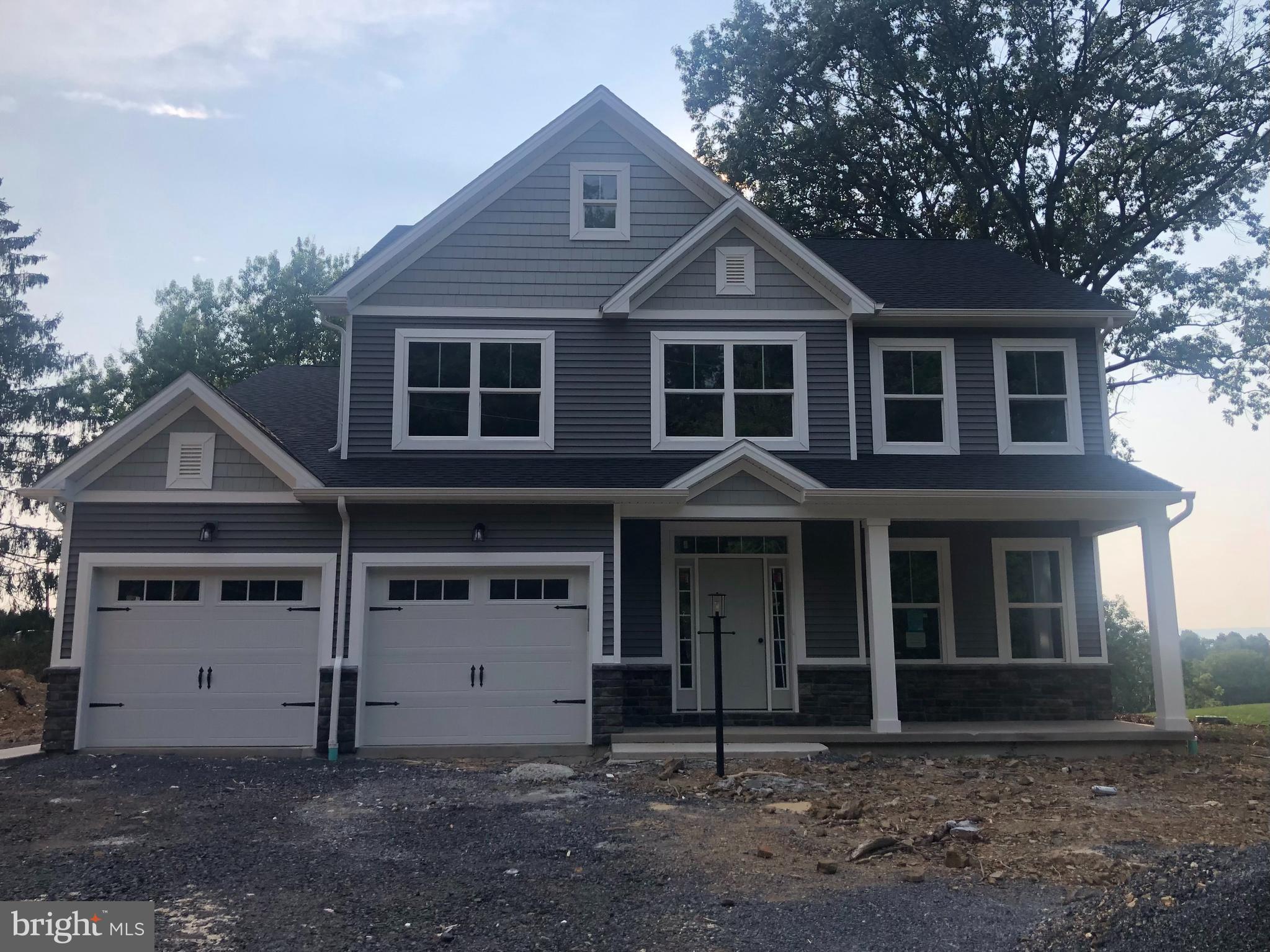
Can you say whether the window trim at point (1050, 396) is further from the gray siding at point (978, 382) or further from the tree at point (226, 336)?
the tree at point (226, 336)

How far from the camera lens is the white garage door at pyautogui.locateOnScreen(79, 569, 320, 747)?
11.3 m

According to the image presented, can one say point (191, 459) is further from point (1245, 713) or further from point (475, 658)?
point (1245, 713)

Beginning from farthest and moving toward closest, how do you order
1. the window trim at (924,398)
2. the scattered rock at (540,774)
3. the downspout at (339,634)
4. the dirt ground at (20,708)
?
the dirt ground at (20,708)
the window trim at (924,398)
the downspout at (339,634)
the scattered rock at (540,774)

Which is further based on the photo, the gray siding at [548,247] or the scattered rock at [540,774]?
the gray siding at [548,247]

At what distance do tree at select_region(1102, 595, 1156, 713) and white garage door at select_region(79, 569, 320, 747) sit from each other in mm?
16981

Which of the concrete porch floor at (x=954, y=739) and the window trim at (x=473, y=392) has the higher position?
the window trim at (x=473, y=392)

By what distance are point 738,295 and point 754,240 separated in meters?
0.80

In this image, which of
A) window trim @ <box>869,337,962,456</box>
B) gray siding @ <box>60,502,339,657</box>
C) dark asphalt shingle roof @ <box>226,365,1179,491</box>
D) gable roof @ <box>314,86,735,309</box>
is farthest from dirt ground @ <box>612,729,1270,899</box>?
gable roof @ <box>314,86,735,309</box>

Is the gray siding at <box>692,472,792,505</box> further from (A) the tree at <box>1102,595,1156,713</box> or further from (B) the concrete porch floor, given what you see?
(A) the tree at <box>1102,595,1156,713</box>

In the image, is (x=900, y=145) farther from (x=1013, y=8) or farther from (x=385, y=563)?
(x=385, y=563)

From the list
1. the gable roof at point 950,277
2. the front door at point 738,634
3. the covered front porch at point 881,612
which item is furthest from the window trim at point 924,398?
the front door at point 738,634

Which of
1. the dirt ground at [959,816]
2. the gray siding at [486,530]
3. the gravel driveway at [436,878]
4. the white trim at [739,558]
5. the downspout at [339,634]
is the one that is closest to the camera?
the gravel driveway at [436,878]

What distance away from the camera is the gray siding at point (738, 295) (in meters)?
13.0

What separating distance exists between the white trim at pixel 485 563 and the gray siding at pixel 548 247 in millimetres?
3476
